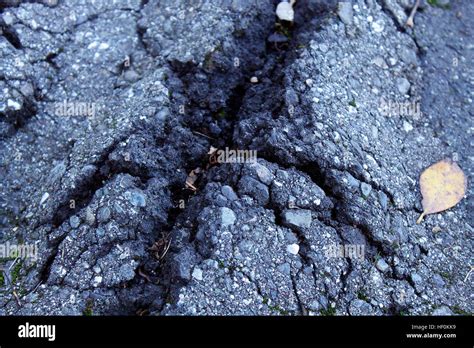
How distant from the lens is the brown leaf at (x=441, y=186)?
330 centimetres

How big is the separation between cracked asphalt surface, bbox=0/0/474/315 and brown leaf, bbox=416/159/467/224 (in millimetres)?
56

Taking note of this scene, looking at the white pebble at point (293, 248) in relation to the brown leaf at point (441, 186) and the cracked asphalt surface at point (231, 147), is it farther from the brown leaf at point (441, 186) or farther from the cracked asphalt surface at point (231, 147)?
the brown leaf at point (441, 186)

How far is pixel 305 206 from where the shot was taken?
305cm

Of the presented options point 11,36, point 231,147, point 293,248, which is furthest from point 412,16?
point 11,36

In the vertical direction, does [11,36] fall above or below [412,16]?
below

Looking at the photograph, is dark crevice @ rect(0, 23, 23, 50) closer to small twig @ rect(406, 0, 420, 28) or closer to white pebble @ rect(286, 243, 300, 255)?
white pebble @ rect(286, 243, 300, 255)

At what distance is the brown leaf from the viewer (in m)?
3.30

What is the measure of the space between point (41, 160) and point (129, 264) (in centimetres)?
91

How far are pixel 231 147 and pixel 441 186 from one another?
1213 mm

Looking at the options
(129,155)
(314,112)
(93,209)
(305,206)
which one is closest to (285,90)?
(314,112)

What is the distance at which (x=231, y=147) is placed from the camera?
10.7 ft

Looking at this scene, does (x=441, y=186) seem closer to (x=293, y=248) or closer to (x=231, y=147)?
(x=293, y=248)

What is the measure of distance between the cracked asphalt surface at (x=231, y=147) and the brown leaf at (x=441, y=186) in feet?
0.19
